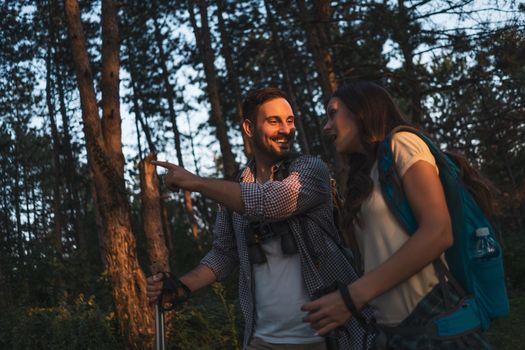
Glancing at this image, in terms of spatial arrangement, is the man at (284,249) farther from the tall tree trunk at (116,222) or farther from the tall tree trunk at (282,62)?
the tall tree trunk at (282,62)

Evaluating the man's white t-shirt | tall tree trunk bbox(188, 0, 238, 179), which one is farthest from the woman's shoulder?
tall tree trunk bbox(188, 0, 238, 179)

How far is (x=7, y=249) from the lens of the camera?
1772cm

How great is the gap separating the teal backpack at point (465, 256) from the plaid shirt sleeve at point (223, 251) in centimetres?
161

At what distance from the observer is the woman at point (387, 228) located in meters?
1.99

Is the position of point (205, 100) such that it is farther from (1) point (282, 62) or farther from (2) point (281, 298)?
(2) point (281, 298)

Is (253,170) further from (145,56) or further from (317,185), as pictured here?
(145,56)

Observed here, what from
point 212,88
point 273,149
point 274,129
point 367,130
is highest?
point 212,88

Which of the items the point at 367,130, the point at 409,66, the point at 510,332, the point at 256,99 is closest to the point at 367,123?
the point at 367,130

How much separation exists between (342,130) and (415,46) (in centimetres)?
1241

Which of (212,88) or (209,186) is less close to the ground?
(212,88)

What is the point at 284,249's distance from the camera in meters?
3.15

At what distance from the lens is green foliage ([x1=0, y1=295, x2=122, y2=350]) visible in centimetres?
874

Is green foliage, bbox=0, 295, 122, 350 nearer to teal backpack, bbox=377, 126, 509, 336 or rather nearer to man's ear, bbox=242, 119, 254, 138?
man's ear, bbox=242, 119, 254, 138

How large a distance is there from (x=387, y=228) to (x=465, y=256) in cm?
26
